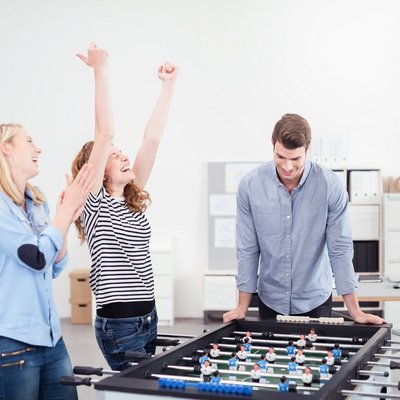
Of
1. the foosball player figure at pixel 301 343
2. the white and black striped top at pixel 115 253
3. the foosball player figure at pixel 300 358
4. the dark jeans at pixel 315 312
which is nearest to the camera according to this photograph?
the foosball player figure at pixel 300 358

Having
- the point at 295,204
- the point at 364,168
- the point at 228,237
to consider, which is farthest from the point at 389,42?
the point at 295,204

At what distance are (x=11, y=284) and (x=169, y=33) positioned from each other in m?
5.42

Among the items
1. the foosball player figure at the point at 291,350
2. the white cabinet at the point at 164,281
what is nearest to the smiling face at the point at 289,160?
the foosball player figure at the point at 291,350

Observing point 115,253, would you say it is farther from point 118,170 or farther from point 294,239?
point 294,239

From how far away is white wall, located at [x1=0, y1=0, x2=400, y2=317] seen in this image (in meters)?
7.10

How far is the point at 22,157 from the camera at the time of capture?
2258 mm

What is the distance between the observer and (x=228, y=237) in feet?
23.1

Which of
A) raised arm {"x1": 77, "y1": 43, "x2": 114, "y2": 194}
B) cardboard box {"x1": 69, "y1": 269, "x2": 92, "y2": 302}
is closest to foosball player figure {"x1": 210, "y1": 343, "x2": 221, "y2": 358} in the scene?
raised arm {"x1": 77, "y1": 43, "x2": 114, "y2": 194}

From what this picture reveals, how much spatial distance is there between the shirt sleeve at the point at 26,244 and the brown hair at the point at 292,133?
3.23 ft

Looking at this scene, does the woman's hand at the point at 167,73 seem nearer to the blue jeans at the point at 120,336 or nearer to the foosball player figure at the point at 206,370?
the blue jeans at the point at 120,336

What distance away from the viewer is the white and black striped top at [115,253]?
2.54m

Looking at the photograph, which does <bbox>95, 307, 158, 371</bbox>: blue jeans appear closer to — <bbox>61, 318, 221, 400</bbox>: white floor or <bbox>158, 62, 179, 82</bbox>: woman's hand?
<bbox>158, 62, 179, 82</bbox>: woman's hand

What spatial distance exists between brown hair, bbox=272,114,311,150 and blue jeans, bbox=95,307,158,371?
0.86 metres

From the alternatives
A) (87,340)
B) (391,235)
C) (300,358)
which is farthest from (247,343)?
(391,235)
